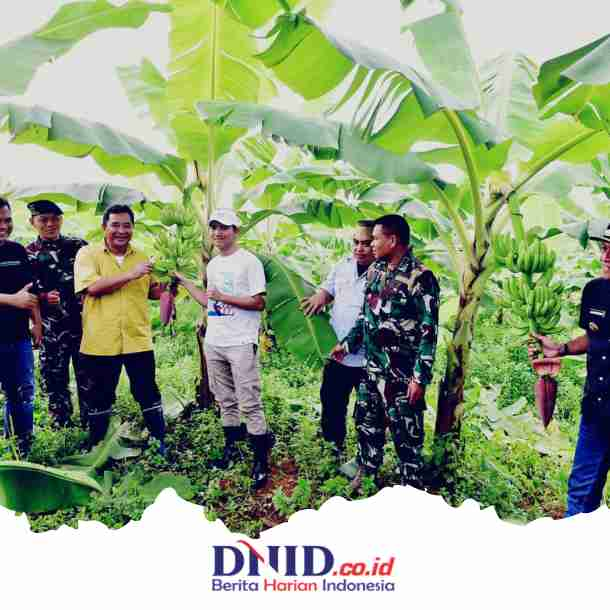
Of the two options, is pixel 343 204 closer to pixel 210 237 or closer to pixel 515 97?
pixel 210 237

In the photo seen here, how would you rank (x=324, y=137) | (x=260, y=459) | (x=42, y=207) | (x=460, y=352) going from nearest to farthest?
(x=324, y=137)
(x=460, y=352)
(x=260, y=459)
(x=42, y=207)

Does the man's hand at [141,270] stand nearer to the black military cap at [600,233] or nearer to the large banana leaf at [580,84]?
the large banana leaf at [580,84]

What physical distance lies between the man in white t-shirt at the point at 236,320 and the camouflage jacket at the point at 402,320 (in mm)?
575

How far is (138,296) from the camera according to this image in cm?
313

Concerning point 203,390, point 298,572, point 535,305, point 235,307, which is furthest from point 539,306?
point 203,390

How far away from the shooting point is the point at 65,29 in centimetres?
281

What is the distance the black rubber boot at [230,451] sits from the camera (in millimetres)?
3170

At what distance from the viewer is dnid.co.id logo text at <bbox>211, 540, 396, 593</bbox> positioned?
257 centimetres

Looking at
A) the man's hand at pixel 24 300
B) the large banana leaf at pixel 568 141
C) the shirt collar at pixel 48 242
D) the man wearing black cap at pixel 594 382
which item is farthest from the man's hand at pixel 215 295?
the large banana leaf at pixel 568 141

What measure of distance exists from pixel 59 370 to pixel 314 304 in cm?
160

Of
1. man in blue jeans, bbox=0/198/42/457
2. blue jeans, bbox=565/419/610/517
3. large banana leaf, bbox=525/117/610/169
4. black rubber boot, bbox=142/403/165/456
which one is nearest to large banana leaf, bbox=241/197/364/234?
large banana leaf, bbox=525/117/610/169

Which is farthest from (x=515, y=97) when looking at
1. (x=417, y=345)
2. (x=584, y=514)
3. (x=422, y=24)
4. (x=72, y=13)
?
(x=72, y=13)

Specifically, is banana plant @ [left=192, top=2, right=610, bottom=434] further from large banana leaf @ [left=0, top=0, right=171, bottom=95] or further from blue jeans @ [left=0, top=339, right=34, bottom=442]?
blue jeans @ [left=0, top=339, right=34, bottom=442]

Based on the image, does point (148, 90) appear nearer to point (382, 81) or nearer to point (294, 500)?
point (382, 81)
